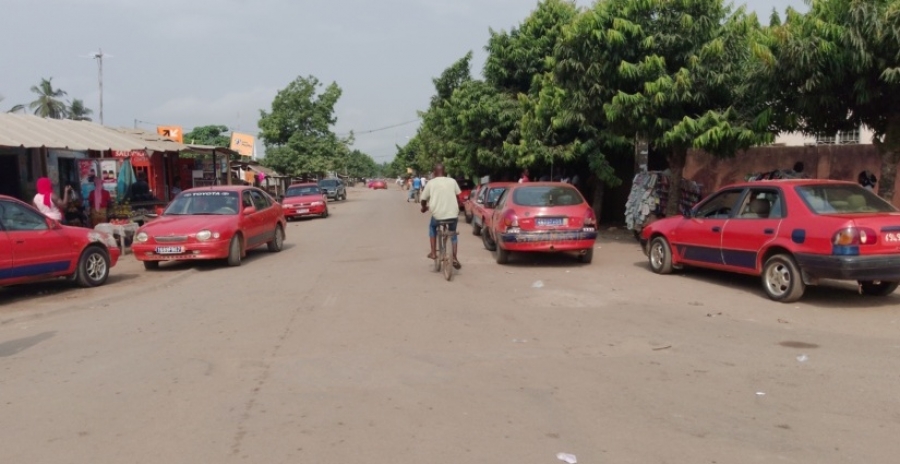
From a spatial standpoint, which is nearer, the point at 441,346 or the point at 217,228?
the point at 441,346

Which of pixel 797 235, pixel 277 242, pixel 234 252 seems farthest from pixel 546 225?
pixel 277 242

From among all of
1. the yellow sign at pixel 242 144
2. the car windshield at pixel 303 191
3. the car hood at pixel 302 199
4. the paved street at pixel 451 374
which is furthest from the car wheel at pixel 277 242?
the yellow sign at pixel 242 144

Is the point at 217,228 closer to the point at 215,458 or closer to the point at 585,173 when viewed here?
the point at 215,458

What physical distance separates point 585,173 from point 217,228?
50.0ft

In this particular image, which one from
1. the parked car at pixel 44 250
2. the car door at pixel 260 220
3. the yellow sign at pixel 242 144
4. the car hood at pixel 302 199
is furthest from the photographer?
the yellow sign at pixel 242 144

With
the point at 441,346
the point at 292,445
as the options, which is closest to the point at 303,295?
the point at 441,346

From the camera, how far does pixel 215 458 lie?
4.17 m

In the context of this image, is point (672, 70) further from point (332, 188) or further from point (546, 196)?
point (332, 188)

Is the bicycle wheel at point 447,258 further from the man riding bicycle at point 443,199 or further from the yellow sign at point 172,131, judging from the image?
the yellow sign at point 172,131

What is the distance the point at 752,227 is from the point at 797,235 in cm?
80

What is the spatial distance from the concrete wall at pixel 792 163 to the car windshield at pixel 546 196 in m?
5.85

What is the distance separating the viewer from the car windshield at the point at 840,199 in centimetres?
880

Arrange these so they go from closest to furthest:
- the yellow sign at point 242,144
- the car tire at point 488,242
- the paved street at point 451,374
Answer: the paved street at point 451,374 → the car tire at point 488,242 → the yellow sign at point 242,144

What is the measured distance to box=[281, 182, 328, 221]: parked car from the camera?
1151 inches
